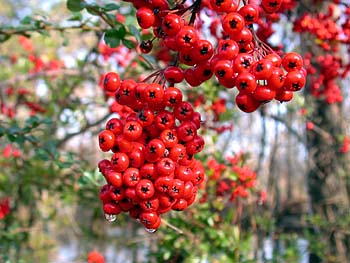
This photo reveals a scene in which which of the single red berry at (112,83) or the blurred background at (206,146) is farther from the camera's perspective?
the blurred background at (206,146)

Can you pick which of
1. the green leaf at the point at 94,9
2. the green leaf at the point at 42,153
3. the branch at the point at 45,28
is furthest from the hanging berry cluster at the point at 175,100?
the branch at the point at 45,28

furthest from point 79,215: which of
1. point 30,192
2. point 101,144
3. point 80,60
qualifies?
point 101,144

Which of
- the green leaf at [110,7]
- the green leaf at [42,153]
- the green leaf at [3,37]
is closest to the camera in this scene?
the green leaf at [110,7]

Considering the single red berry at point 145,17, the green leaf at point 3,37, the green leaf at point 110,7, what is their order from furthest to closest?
the green leaf at point 3,37 < the green leaf at point 110,7 < the single red berry at point 145,17

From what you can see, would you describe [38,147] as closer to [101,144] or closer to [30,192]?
[101,144]

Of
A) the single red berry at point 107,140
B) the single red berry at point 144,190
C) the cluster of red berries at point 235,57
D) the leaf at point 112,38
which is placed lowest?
the single red berry at point 144,190

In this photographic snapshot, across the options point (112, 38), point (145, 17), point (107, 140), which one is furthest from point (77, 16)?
point (107, 140)

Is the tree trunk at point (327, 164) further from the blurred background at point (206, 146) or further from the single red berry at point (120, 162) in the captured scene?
the single red berry at point (120, 162)
